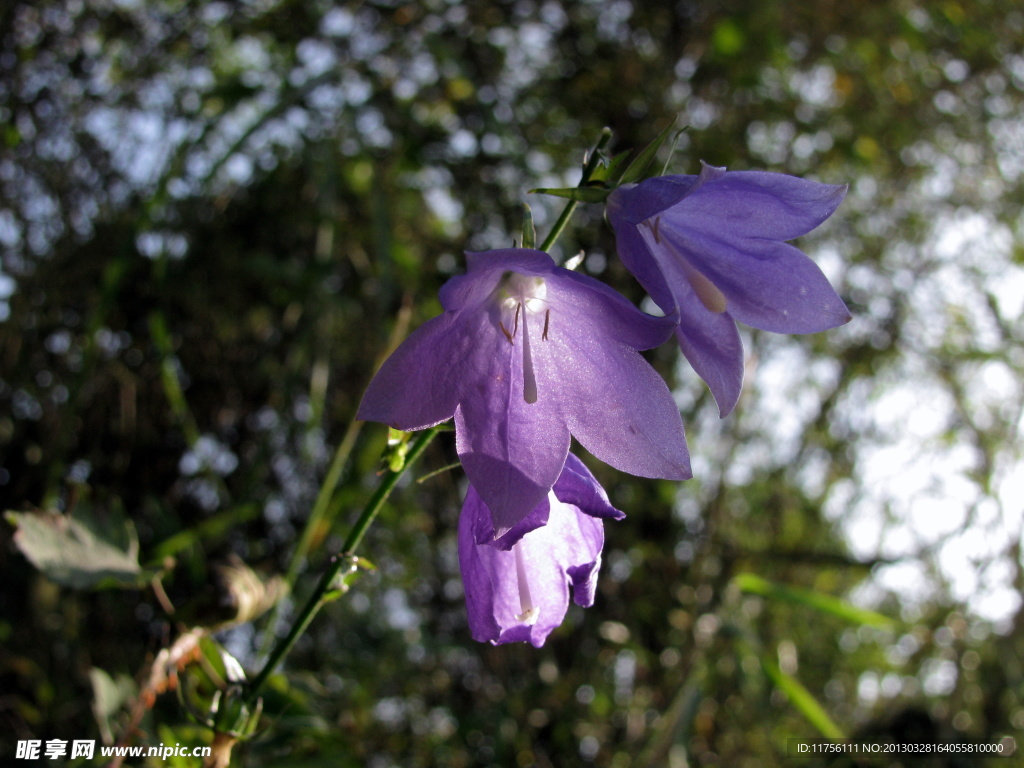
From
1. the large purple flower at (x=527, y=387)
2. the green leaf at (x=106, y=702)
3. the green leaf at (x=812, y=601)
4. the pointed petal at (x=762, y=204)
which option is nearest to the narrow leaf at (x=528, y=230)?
the large purple flower at (x=527, y=387)

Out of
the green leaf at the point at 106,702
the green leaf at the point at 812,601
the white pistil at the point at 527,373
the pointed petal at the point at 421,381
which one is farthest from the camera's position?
the green leaf at the point at 812,601

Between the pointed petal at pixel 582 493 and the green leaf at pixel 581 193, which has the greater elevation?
the green leaf at pixel 581 193

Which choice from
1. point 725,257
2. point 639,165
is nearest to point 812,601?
point 725,257

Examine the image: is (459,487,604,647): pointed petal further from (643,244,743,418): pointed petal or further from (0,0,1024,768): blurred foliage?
(0,0,1024,768): blurred foliage

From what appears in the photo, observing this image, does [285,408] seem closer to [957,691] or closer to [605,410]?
[605,410]

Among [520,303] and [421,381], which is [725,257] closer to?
[520,303]

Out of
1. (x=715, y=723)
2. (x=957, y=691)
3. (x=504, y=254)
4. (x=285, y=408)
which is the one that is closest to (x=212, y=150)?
(x=285, y=408)

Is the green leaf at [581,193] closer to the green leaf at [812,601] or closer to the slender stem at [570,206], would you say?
the slender stem at [570,206]
